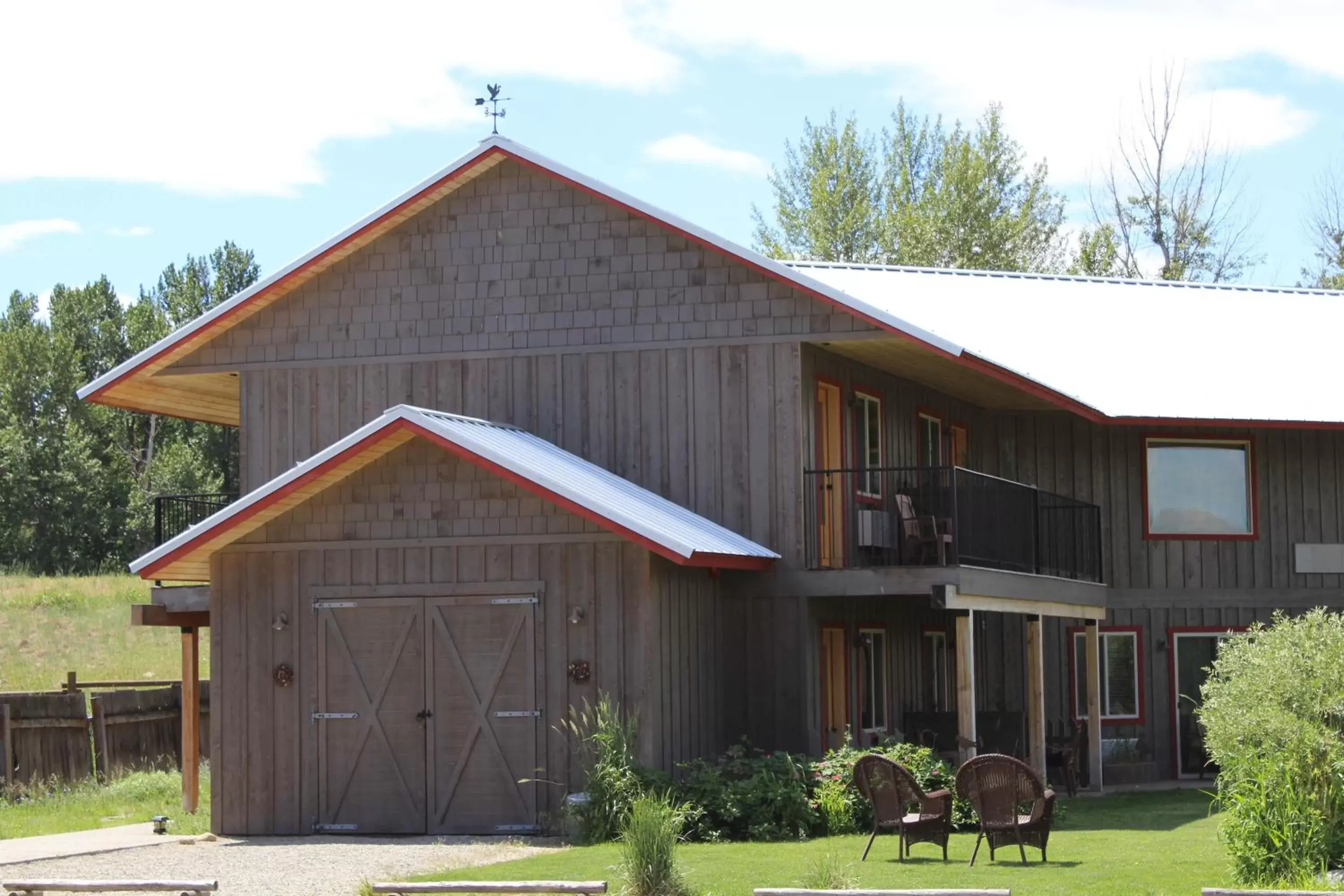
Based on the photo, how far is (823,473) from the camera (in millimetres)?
20078

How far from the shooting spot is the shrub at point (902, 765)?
55.7 ft

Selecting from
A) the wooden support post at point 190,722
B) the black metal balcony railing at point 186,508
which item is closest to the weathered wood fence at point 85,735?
the black metal balcony railing at point 186,508

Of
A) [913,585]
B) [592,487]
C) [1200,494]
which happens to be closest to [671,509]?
[592,487]

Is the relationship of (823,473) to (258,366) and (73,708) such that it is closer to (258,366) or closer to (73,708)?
(258,366)

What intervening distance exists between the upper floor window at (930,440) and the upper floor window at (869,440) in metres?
1.34

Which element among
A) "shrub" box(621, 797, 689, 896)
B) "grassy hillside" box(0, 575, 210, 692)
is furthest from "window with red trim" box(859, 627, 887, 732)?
"grassy hillside" box(0, 575, 210, 692)

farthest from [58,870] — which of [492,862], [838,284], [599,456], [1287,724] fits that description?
[838,284]

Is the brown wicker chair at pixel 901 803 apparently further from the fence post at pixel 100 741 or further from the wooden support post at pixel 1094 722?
the fence post at pixel 100 741

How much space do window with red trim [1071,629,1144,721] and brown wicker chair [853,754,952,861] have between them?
10774mm

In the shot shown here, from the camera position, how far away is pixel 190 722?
2059cm

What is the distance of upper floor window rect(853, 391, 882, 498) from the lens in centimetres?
2214

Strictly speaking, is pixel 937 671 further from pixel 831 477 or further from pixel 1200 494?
pixel 831 477

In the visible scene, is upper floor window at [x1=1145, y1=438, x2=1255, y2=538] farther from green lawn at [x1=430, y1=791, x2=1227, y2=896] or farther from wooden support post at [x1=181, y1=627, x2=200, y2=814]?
wooden support post at [x1=181, y1=627, x2=200, y2=814]

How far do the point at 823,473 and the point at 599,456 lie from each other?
99.3 inches
